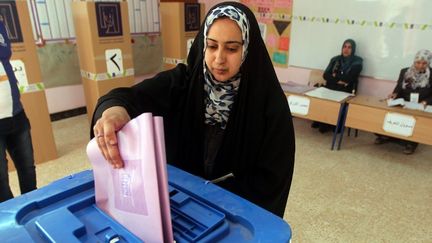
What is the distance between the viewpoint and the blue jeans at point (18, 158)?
5.78ft

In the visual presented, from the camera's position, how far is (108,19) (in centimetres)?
295

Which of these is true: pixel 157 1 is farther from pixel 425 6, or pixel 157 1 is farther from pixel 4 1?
pixel 425 6

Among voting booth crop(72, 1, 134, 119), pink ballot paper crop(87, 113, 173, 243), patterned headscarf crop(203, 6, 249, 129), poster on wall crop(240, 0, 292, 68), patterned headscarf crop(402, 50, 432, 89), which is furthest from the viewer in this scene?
poster on wall crop(240, 0, 292, 68)

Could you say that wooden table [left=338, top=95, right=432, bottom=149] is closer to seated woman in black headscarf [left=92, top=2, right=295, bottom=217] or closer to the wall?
the wall

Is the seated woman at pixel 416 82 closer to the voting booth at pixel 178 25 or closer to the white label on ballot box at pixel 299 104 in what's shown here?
the white label on ballot box at pixel 299 104

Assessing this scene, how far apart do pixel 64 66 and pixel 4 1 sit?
4.48 ft

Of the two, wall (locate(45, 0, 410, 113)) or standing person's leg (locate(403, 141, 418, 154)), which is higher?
wall (locate(45, 0, 410, 113))

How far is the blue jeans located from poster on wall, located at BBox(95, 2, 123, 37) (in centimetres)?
142

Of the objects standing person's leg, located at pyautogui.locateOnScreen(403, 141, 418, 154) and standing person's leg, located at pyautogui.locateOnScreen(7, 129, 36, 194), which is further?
standing person's leg, located at pyautogui.locateOnScreen(403, 141, 418, 154)

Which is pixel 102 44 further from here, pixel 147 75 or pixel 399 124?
pixel 399 124

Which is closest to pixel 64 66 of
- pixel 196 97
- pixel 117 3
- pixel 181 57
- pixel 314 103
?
pixel 117 3

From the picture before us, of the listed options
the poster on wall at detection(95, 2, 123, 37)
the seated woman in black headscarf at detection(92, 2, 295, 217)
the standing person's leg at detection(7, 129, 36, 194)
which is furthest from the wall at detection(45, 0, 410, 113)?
the seated woman in black headscarf at detection(92, 2, 295, 217)

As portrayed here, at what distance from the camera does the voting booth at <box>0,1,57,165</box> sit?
229 cm

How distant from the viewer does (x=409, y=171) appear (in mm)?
2762
